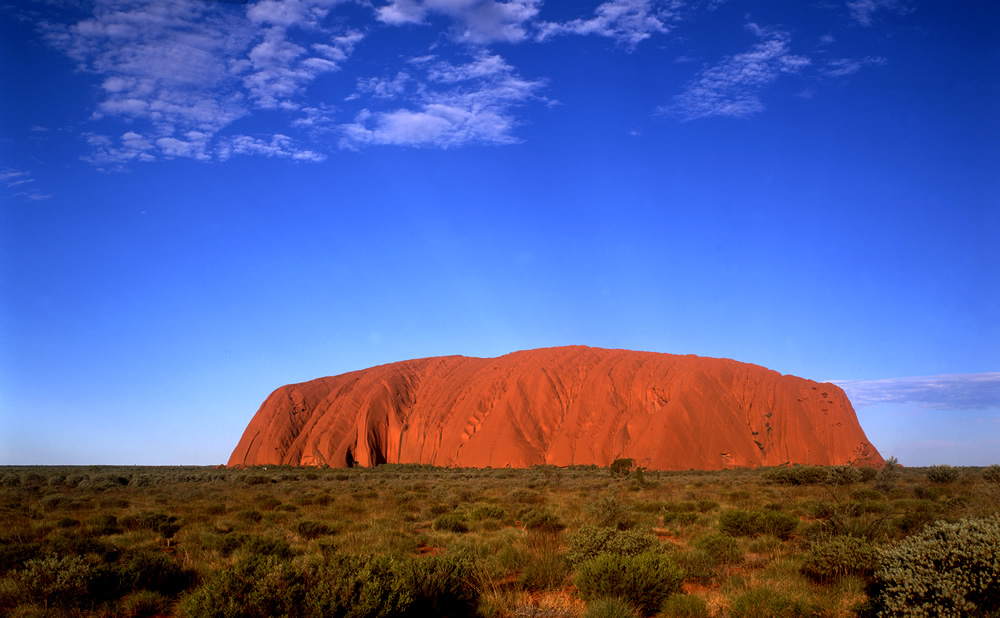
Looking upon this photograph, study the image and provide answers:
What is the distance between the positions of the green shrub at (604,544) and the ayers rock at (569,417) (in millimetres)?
34780

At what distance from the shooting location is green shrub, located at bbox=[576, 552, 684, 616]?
6422 millimetres

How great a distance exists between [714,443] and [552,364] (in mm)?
17207

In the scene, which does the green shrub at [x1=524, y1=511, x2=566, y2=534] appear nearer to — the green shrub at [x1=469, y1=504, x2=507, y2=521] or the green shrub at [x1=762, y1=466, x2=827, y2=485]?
the green shrub at [x1=469, y1=504, x2=507, y2=521]

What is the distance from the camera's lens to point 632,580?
6.45 m

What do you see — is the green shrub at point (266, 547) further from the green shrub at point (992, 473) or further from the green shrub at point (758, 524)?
the green shrub at point (992, 473)

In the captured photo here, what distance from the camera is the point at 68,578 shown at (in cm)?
682

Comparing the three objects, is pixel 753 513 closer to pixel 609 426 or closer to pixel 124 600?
pixel 124 600

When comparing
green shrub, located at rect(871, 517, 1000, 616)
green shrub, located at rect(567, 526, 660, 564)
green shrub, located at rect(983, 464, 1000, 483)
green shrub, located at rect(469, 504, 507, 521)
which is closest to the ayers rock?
green shrub, located at rect(983, 464, 1000, 483)

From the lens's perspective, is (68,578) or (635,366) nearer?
(68,578)

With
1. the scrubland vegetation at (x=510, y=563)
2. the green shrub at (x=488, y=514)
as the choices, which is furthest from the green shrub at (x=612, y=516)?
the green shrub at (x=488, y=514)

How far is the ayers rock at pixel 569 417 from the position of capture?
144 feet

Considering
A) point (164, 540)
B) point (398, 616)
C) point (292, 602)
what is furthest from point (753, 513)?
point (164, 540)

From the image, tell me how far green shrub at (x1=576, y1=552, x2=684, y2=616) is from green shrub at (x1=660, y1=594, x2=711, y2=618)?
16 cm

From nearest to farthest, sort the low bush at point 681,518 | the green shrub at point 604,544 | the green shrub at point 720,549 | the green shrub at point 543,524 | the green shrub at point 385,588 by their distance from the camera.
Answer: the green shrub at point 385,588 → the green shrub at point 604,544 → the green shrub at point 720,549 → the green shrub at point 543,524 → the low bush at point 681,518
